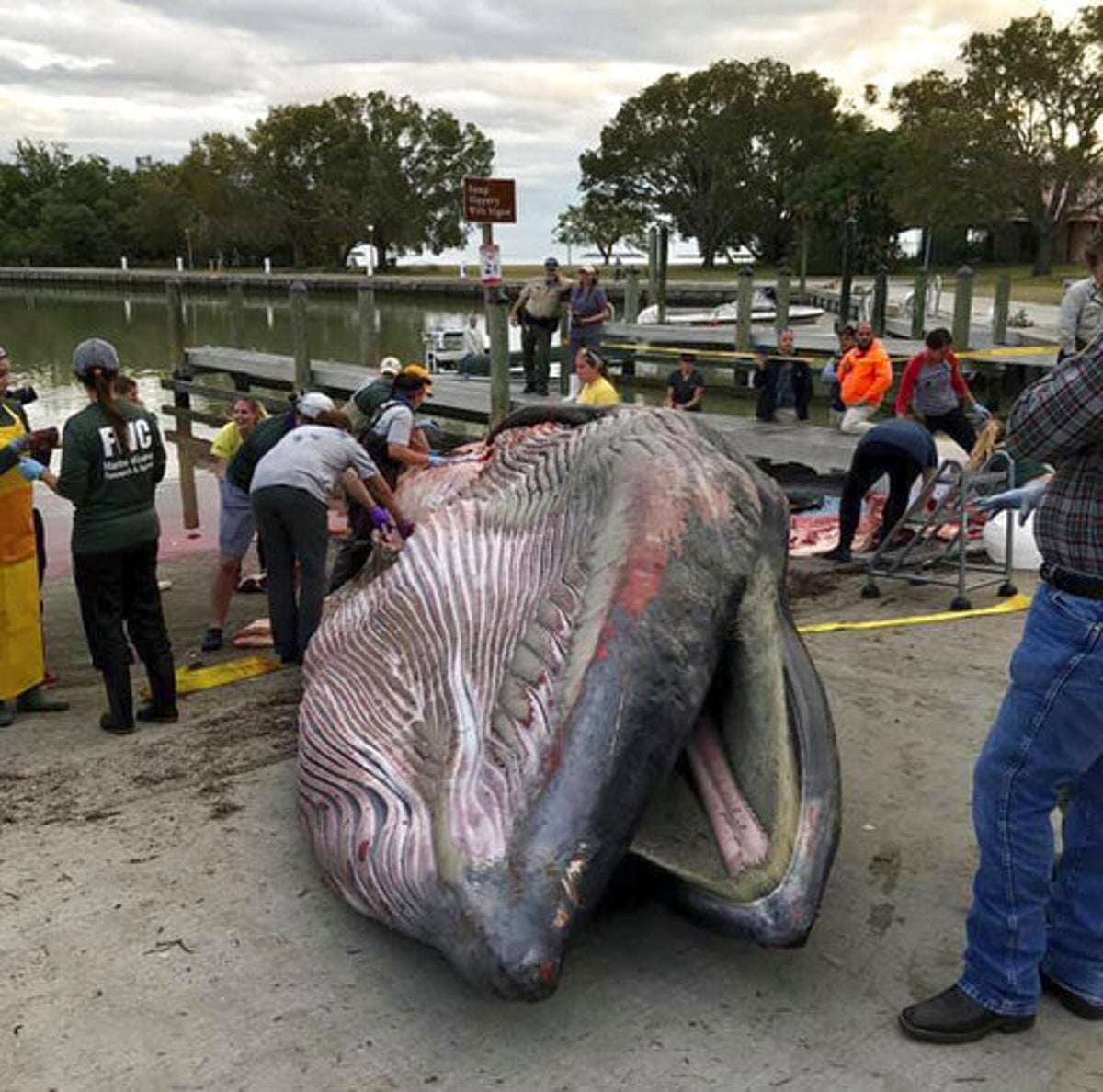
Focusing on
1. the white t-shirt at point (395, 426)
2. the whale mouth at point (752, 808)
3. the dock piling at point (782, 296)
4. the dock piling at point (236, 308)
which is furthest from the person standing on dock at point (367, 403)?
the dock piling at point (782, 296)

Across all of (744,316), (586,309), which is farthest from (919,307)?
(586,309)

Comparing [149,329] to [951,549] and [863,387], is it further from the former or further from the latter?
[951,549]

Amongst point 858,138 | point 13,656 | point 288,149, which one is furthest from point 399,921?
point 288,149

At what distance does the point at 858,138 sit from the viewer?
216ft

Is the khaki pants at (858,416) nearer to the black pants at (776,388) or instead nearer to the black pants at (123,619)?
the black pants at (776,388)

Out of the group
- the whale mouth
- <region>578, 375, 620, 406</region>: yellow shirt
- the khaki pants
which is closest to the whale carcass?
the whale mouth

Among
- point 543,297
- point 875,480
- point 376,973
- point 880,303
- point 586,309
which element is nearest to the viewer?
point 376,973

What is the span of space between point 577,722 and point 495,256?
11.8 metres

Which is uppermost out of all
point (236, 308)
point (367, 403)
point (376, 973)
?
point (236, 308)

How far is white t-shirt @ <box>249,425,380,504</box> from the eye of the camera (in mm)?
6738

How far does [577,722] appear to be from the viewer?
10.9ft

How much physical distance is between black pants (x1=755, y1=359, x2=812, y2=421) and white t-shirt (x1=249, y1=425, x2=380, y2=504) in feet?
31.4

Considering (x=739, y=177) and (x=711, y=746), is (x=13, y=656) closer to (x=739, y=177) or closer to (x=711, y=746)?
(x=711, y=746)

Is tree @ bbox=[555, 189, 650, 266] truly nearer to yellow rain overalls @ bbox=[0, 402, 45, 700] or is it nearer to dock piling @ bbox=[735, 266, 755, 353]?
dock piling @ bbox=[735, 266, 755, 353]
